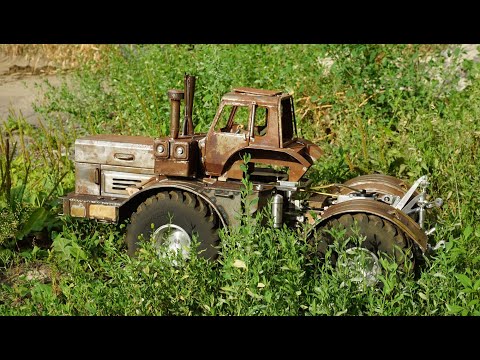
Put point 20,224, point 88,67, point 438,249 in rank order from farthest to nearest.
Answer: point 88,67 → point 20,224 → point 438,249

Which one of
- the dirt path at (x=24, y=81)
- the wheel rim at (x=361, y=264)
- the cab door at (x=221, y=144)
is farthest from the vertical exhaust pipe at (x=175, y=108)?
the dirt path at (x=24, y=81)

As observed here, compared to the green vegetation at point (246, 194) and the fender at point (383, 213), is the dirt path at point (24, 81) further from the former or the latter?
the fender at point (383, 213)

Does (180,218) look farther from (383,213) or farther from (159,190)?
(383,213)

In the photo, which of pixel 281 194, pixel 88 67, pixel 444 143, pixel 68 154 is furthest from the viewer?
pixel 88 67

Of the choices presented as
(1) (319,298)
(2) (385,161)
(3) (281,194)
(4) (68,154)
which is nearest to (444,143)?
(2) (385,161)

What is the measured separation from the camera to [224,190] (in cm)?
666

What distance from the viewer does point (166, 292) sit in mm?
5613

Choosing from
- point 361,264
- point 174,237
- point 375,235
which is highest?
point 375,235

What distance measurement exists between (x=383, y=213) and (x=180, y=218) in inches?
67.5

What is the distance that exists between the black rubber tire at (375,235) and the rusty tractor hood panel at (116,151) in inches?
72.8

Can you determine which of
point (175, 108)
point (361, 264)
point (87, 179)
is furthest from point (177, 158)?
point (361, 264)

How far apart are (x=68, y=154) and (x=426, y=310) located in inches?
202

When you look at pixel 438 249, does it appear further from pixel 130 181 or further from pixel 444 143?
pixel 130 181

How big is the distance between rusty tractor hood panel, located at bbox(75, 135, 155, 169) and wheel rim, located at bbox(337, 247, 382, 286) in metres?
2.13
